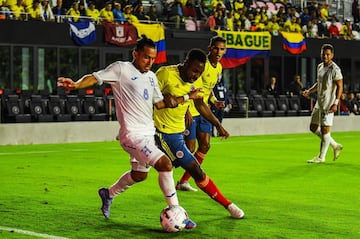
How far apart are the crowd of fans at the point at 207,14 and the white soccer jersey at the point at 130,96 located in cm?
2156

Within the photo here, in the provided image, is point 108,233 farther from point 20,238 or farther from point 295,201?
point 295,201

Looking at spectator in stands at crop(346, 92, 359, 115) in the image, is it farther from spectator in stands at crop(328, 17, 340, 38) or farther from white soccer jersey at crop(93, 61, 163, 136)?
white soccer jersey at crop(93, 61, 163, 136)

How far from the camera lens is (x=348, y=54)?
146ft

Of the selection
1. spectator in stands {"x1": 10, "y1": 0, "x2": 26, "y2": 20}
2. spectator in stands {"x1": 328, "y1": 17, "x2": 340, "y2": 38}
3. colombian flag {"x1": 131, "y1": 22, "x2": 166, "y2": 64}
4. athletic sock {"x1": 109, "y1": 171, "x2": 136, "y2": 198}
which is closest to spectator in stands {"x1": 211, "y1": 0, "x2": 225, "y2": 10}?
colombian flag {"x1": 131, "y1": 22, "x2": 166, "y2": 64}

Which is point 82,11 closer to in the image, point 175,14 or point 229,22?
point 175,14

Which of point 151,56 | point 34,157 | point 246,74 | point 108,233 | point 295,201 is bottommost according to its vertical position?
point 246,74

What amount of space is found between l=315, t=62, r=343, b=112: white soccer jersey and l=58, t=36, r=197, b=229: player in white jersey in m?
8.59

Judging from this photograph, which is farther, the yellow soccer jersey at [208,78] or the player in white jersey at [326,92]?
the player in white jersey at [326,92]

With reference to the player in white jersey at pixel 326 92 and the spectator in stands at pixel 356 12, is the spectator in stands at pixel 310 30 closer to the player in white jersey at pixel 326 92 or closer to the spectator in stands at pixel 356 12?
the spectator in stands at pixel 356 12

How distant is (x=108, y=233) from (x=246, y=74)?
32779 mm

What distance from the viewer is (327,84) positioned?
17188 mm

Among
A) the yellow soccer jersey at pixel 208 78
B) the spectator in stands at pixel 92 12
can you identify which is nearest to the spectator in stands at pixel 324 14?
the spectator in stands at pixel 92 12

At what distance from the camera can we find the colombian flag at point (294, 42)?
130ft

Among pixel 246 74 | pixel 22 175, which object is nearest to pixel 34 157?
pixel 22 175
